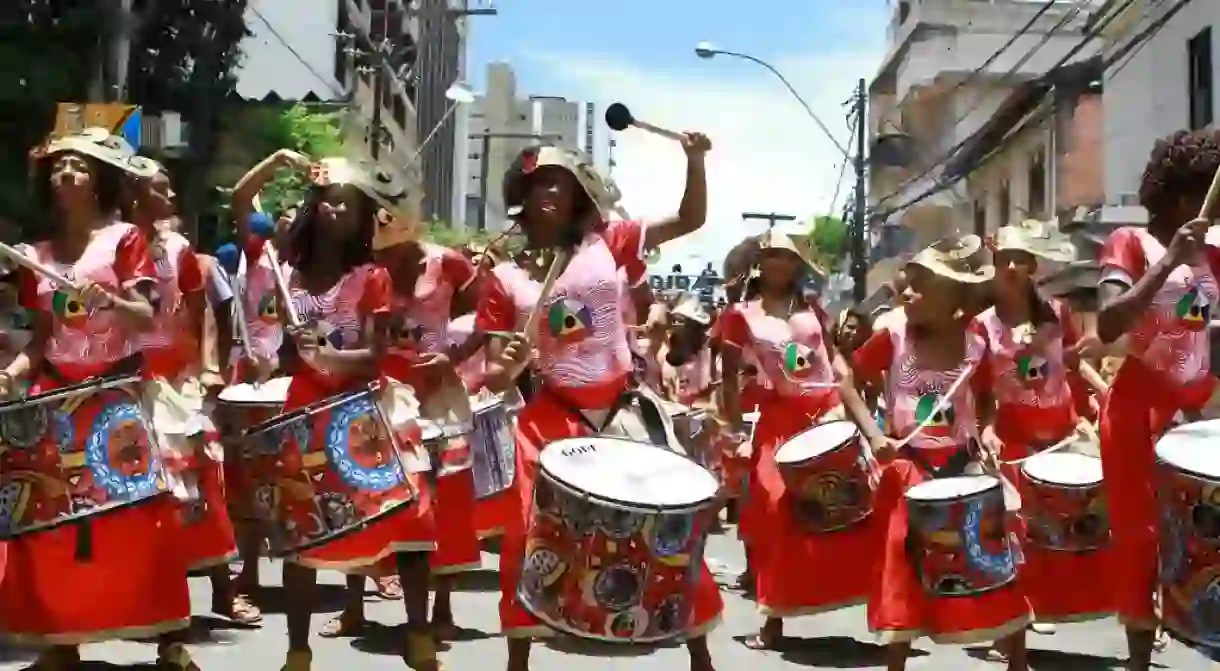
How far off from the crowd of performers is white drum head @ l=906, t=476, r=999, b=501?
0.6 inches

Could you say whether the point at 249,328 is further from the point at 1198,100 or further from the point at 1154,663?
the point at 1198,100

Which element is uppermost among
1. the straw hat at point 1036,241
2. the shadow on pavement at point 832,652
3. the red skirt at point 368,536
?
the straw hat at point 1036,241

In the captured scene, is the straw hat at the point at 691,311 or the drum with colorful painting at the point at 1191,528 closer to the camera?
the drum with colorful painting at the point at 1191,528

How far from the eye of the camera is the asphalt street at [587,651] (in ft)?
21.9

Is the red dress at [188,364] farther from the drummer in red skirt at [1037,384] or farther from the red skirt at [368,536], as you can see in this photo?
the drummer in red skirt at [1037,384]

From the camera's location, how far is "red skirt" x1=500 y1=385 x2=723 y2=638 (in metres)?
5.00

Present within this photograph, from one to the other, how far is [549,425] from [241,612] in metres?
2.90

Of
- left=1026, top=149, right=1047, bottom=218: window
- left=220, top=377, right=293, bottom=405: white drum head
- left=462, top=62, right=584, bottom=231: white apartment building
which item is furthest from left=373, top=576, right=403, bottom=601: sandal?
left=462, top=62, right=584, bottom=231: white apartment building

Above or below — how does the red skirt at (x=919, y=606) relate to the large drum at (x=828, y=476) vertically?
below

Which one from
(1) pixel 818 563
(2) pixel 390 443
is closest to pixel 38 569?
(2) pixel 390 443

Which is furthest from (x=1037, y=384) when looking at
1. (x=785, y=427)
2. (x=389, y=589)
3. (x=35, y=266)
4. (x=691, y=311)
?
(x=691, y=311)

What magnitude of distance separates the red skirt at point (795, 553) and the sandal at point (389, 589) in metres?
2.11

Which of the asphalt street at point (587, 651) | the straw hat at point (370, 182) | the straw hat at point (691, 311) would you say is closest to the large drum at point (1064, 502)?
the asphalt street at point (587, 651)

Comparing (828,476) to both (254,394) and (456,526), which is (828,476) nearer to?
(456,526)
